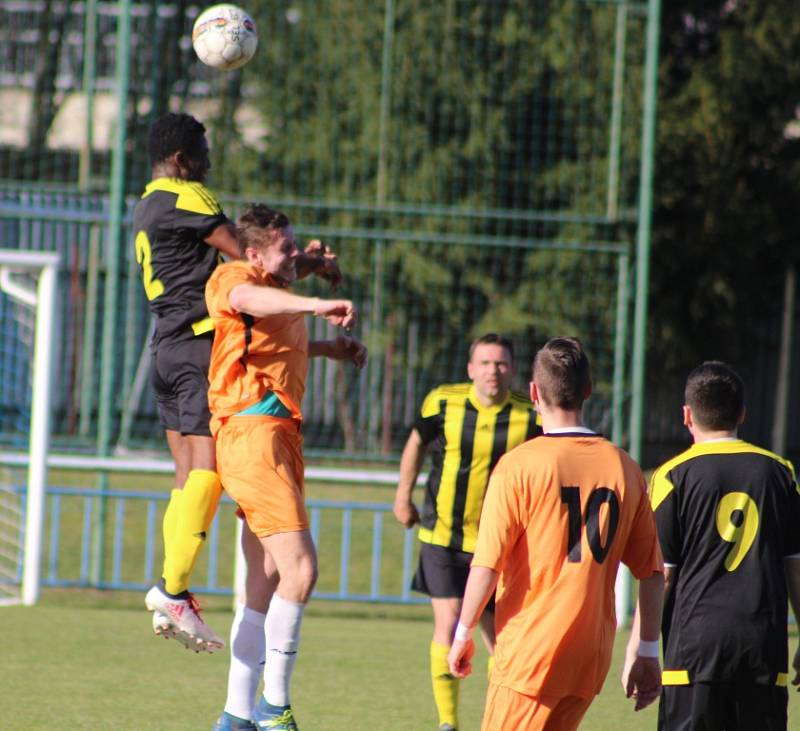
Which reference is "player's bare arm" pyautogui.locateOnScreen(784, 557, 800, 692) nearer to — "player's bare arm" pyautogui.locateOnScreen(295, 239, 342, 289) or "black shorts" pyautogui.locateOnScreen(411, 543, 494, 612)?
"player's bare arm" pyautogui.locateOnScreen(295, 239, 342, 289)

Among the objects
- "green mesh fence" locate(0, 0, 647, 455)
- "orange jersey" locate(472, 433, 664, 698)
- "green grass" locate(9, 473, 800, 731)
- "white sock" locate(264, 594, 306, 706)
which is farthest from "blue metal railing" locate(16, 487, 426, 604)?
"orange jersey" locate(472, 433, 664, 698)

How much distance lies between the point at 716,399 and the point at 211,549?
22.8 ft

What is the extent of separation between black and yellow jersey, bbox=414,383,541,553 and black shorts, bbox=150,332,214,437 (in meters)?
1.73

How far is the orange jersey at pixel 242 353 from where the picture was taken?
505 cm

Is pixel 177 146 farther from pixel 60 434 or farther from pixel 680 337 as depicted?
pixel 680 337

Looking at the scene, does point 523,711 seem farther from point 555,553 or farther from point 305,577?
point 305,577

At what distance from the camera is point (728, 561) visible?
13.9 ft

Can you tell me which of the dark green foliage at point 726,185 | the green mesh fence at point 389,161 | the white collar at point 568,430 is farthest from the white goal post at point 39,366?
the dark green foliage at point 726,185

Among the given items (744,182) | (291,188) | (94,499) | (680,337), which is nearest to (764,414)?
(680,337)

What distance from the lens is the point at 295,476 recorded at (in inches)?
200

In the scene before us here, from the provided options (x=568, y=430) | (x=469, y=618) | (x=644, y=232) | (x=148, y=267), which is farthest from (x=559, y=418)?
(x=644, y=232)

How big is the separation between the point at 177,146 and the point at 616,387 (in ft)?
19.0

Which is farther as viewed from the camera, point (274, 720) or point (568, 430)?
point (274, 720)

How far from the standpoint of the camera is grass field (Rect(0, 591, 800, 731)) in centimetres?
609
